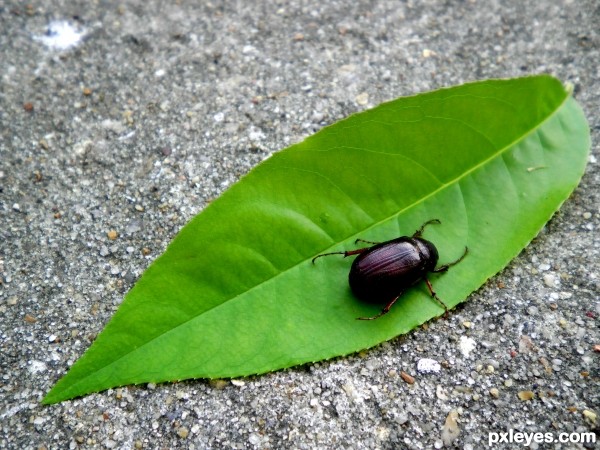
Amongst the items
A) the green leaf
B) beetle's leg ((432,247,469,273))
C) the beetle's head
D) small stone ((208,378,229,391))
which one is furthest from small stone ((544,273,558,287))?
small stone ((208,378,229,391))

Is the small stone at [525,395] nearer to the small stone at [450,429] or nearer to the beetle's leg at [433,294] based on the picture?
the small stone at [450,429]

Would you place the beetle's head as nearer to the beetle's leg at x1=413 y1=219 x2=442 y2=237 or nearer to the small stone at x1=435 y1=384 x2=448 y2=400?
the beetle's leg at x1=413 y1=219 x2=442 y2=237

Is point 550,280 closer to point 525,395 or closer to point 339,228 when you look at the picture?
point 525,395

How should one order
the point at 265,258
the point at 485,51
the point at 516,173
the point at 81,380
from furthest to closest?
the point at 485,51, the point at 516,173, the point at 265,258, the point at 81,380

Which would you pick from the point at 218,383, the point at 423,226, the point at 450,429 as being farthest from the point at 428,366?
the point at 218,383

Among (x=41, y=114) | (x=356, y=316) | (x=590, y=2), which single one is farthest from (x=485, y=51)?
(x=41, y=114)

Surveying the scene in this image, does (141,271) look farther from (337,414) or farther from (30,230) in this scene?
(337,414)
